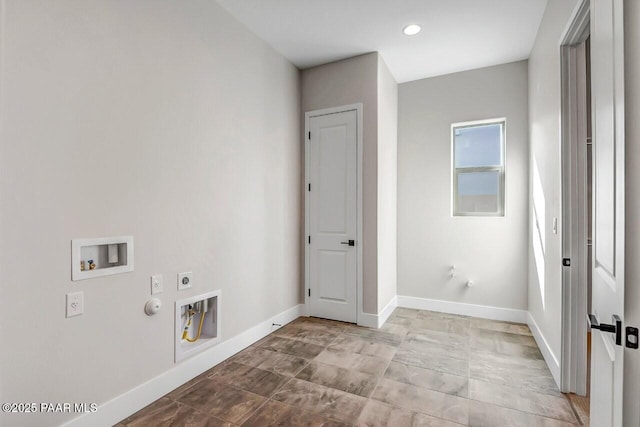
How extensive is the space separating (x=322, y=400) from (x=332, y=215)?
6.31ft

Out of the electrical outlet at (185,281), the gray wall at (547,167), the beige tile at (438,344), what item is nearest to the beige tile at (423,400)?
the beige tile at (438,344)

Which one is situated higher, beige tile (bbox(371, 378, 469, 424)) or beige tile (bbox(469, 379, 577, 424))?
beige tile (bbox(371, 378, 469, 424))

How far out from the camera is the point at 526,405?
2014 mm

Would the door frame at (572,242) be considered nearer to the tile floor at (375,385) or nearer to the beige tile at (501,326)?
the tile floor at (375,385)

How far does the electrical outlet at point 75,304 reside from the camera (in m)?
1.63

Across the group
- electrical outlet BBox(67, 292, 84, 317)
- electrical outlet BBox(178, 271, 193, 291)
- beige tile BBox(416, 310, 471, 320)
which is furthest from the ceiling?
beige tile BBox(416, 310, 471, 320)

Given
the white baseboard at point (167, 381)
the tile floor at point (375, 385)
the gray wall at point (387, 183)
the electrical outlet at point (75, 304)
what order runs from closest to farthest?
the electrical outlet at point (75, 304) → the white baseboard at point (167, 381) → the tile floor at point (375, 385) → the gray wall at point (387, 183)

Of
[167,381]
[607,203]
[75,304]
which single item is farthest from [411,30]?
[167,381]

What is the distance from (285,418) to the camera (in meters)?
1.88

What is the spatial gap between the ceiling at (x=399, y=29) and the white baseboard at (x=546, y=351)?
9.09ft

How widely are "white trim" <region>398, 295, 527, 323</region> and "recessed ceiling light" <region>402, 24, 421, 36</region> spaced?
297cm

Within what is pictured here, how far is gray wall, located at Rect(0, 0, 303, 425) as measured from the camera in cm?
148

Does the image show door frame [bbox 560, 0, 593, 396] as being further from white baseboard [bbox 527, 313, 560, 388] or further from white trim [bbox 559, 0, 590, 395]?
white baseboard [bbox 527, 313, 560, 388]

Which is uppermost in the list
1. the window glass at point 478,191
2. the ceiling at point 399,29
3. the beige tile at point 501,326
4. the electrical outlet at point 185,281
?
the ceiling at point 399,29
